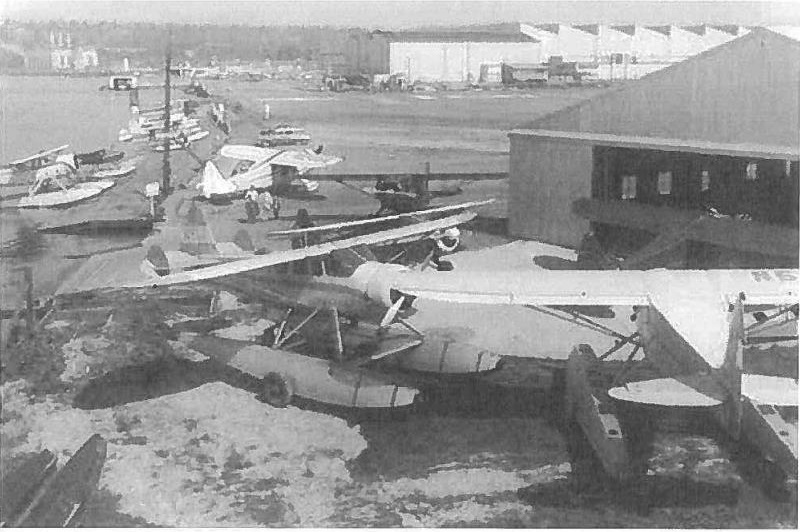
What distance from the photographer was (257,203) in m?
3.43

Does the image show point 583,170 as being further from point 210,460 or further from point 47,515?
point 47,515

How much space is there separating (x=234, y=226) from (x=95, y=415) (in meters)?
0.89

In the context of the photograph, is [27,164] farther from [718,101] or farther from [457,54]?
[718,101]

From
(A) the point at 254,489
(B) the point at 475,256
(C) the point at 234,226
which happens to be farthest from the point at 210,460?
(B) the point at 475,256

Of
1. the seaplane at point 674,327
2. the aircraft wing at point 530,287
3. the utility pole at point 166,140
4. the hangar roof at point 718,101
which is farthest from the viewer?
the utility pole at point 166,140

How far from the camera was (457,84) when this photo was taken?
3.41m

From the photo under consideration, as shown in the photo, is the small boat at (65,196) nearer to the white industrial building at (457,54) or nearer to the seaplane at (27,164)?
the seaplane at (27,164)

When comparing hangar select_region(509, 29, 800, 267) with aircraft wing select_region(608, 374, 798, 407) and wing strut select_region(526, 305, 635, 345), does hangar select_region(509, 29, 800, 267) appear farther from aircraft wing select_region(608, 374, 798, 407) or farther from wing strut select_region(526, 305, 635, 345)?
aircraft wing select_region(608, 374, 798, 407)

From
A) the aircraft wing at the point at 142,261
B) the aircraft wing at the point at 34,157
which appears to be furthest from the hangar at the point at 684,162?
the aircraft wing at the point at 34,157

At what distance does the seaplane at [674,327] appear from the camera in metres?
2.94

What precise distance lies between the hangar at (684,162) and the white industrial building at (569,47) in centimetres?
6

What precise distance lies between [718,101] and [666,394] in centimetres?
114

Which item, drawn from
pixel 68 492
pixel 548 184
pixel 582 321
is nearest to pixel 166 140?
pixel 68 492

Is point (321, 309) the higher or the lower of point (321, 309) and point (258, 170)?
the lower
